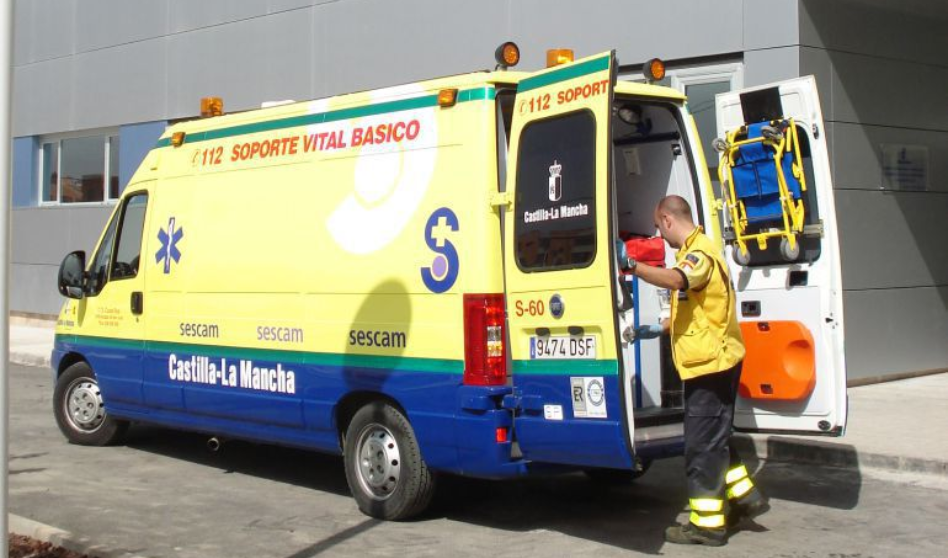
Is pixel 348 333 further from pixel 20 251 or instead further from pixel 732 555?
pixel 20 251

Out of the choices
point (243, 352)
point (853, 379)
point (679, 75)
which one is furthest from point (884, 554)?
point (679, 75)

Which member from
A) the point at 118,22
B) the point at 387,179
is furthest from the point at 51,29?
the point at 387,179

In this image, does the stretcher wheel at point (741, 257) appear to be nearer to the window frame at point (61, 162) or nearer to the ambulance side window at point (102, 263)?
the ambulance side window at point (102, 263)

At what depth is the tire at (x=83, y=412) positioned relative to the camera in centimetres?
984

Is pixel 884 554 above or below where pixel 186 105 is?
below

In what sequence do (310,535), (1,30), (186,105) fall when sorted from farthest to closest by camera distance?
1. (186,105)
2. (310,535)
3. (1,30)

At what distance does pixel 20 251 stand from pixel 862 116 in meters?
15.3

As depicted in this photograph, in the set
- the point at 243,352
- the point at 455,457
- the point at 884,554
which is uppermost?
the point at 243,352

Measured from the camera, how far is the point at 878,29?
42.8 feet

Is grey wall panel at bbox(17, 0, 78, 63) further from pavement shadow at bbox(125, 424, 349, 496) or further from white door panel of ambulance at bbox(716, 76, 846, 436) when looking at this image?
white door panel of ambulance at bbox(716, 76, 846, 436)

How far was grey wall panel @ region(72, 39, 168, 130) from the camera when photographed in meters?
19.5

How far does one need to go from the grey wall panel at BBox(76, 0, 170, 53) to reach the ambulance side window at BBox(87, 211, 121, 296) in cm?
992

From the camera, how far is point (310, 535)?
6.98m

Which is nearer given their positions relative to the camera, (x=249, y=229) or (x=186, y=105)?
(x=249, y=229)
